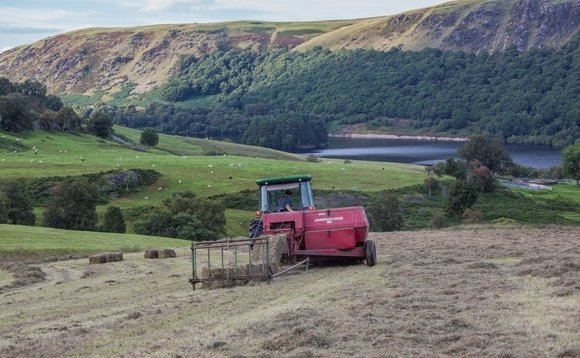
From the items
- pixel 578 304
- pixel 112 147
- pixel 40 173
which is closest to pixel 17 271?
pixel 578 304

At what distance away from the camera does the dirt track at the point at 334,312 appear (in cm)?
1348

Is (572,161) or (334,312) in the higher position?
(334,312)

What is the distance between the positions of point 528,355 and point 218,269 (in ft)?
38.1

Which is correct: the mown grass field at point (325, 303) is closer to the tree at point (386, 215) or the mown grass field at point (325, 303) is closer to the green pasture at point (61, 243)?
the green pasture at point (61, 243)

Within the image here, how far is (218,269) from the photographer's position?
22.9 m

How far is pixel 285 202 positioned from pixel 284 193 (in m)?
0.37

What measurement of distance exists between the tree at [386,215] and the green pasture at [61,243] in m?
24.7

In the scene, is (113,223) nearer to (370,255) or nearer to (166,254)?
(166,254)

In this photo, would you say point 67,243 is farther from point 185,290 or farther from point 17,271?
point 185,290

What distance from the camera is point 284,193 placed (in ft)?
95.0

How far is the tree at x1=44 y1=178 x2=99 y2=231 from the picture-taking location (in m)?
61.5

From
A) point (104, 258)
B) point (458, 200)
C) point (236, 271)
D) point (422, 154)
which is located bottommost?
point (422, 154)

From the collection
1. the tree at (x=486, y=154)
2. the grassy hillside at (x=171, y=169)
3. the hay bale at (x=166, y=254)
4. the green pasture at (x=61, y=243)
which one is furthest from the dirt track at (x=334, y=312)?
the tree at (x=486, y=154)

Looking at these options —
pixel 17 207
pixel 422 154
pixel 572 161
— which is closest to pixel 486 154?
pixel 572 161
